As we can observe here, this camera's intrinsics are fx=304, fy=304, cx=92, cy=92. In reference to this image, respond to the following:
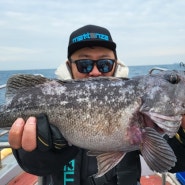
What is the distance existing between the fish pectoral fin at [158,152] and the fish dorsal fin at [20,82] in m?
1.02

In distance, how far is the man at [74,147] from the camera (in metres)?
2.62

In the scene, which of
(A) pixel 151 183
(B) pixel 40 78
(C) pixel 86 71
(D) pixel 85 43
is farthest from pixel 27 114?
(A) pixel 151 183

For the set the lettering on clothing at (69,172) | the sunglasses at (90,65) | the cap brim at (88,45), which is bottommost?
the lettering on clothing at (69,172)

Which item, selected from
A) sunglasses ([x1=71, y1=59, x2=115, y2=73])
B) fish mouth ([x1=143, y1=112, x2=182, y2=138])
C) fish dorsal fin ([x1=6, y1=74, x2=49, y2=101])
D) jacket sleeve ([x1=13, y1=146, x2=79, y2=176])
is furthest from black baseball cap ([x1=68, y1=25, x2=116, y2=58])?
fish mouth ([x1=143, y1=112, x2=182, y2=138])

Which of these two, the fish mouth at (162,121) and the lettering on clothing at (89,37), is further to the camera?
the lettering on clothing at (89,37)

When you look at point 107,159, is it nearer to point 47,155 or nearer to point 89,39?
point 47,155

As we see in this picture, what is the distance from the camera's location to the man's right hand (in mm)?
2580

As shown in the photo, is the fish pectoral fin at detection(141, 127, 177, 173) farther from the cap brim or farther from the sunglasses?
the cap brim

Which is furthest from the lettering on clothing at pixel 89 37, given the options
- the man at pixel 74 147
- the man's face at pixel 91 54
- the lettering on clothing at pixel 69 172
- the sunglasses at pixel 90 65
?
the lettering on clothing at pixel 69 172

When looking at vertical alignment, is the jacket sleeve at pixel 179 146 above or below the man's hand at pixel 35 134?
below

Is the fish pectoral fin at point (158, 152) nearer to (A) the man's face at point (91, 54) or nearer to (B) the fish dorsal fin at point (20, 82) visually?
(B) the fish dorsal fin at point (20, 82)

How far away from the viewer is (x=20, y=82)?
2709mm

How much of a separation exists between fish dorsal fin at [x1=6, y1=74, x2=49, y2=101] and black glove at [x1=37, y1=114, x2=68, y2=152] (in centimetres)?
32

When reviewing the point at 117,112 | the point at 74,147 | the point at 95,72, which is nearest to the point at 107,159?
the point at 117,112
